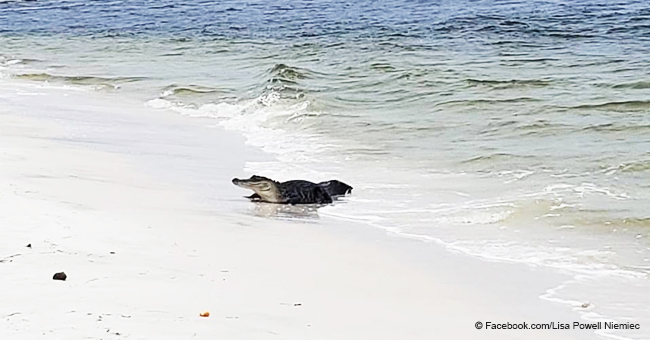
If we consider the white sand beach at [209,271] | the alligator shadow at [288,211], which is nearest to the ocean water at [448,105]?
the alligator shadow at [288,211]

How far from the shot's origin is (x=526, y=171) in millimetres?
8555

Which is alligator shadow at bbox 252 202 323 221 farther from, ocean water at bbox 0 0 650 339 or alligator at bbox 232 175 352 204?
ocean water at bbox 0 0 650 339

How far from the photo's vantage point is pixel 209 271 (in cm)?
516

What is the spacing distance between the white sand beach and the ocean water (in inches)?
14.4

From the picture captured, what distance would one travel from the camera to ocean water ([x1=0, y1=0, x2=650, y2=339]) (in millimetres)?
6672

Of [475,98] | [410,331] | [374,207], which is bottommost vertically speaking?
[410,331]

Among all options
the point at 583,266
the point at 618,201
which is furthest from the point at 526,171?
the point at 583,266

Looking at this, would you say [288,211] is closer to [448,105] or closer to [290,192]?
[290,192]

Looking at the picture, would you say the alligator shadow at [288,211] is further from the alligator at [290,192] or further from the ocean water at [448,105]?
the ocean water at [448,105]

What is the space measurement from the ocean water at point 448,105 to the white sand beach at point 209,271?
1.20 feet

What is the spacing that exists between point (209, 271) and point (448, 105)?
24.7 feet

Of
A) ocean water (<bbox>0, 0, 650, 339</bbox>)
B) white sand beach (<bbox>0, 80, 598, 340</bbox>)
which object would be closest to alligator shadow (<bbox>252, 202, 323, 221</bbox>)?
white sand beach (<bbox>0, 80, 598, 340</bbox>)

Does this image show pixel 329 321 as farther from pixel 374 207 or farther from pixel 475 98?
pixel 475 98

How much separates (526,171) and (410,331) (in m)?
4.34
